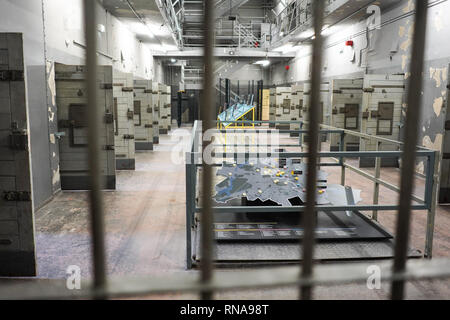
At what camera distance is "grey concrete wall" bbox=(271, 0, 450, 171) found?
705 centimetres

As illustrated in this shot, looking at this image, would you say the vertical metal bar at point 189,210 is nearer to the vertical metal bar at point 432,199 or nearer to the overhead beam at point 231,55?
the vertical metal bar at point 432,199

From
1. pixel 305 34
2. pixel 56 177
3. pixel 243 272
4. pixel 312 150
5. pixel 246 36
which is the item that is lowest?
pixel 56 177

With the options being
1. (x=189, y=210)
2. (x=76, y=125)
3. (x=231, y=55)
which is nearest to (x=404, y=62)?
(x=189, y=210)

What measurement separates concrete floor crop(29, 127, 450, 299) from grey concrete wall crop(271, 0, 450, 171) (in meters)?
1.69

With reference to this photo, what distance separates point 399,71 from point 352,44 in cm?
340

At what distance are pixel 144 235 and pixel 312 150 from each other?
375 centimetres

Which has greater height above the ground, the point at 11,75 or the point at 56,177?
the point at 11,75

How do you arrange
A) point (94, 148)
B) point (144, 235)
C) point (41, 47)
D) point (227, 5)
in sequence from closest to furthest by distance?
point (94, 148) → point (144, 235) → point (41, 47) → point (227, 5)

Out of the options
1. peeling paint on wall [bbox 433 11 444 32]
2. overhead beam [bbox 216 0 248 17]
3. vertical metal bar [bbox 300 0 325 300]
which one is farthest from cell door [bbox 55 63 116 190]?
overhead beam [bbox 216 0 248 17]

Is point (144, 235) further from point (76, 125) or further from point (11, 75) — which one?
point (76, 125)

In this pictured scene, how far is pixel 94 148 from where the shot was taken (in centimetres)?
85

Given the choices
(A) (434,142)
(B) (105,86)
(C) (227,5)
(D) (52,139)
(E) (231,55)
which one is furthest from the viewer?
(E) (231,55)
